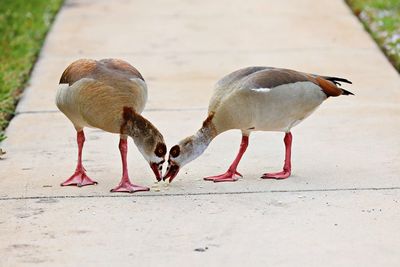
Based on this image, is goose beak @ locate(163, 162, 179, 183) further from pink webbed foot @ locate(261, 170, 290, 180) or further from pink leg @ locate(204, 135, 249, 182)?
pink webbed foot @ locate(261, 170, 290, 180)

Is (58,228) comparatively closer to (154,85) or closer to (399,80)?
(154,85)

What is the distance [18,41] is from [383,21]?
4418 millimetres

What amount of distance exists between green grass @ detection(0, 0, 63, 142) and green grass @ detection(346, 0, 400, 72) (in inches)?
159

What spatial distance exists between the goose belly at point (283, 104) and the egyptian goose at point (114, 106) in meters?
0.74

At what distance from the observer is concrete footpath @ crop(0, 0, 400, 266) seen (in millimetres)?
5680

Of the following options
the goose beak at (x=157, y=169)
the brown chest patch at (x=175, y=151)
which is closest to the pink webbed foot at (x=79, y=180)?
the goose beak at (x=157, y=169)

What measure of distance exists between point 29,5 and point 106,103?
6.88 m

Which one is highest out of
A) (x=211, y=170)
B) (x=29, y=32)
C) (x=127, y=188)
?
(x=127, y=188)

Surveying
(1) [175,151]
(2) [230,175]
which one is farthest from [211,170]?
(1) [175,151]

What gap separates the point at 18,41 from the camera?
11.4 metres

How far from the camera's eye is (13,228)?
240 inches

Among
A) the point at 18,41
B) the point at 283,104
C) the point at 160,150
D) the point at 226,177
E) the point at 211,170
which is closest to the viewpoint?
the point at 160,150

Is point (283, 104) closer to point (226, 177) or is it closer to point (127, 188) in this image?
point (226, 177)

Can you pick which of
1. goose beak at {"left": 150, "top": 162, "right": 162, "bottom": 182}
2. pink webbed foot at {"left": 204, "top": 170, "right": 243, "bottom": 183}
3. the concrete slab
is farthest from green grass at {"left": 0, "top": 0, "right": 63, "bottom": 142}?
the concrete slab
